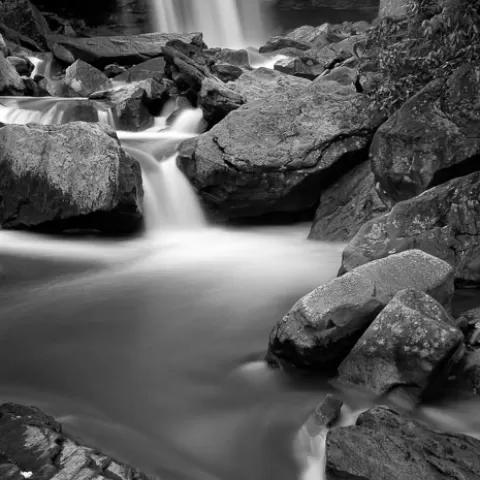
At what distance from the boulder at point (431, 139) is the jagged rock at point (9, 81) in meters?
11.6

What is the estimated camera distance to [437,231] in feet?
20.4

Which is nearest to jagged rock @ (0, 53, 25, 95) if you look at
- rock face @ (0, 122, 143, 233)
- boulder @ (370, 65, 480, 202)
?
rock face @ (0, 122, 143, 233)

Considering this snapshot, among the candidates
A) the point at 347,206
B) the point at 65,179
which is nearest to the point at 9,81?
the point at 65,179

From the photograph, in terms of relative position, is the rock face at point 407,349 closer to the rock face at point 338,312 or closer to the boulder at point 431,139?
the rock face at point 338,312

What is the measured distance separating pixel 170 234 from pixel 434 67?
455 centimetres

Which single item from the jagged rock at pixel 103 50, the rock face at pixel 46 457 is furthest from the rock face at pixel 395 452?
the jagged rock at pixel 103 50

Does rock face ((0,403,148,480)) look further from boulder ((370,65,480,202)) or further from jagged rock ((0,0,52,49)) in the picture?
jagged rock ((0,0,52,49))

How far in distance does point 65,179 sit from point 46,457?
5796 mm

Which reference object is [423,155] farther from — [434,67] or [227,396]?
[227,396]

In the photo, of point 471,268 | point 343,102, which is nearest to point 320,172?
point 343,102

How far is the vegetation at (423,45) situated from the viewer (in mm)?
5004

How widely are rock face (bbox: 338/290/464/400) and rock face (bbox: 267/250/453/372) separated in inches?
7.0

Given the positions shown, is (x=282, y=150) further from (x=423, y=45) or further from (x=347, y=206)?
(x=423, y=45)

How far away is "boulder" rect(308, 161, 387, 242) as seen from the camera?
8234 mm
